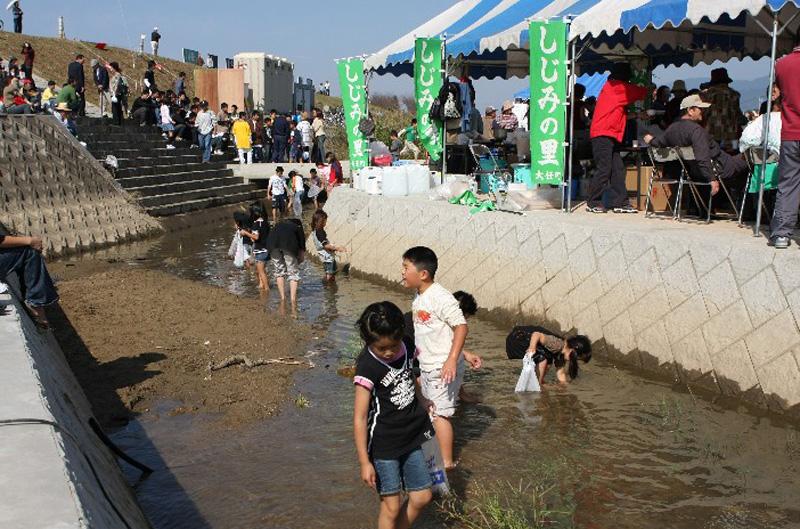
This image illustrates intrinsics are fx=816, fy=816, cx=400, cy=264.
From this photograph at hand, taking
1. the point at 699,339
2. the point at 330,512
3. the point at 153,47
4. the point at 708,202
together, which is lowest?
the point at 330,512

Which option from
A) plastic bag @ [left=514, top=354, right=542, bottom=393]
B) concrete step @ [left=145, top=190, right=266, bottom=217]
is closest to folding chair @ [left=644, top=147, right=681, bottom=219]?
plastic bag @ [left=514, top=354, right=542, bottom=393]

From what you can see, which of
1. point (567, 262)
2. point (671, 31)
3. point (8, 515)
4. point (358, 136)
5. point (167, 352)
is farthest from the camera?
point (358, 136)

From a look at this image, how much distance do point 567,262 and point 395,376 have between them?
585 centimetres

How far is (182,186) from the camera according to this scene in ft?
77.8

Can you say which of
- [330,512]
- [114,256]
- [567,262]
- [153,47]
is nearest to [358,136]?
[114,256]

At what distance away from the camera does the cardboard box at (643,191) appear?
445 inches

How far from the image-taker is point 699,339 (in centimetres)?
794

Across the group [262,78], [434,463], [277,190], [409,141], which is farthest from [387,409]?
[262,78]

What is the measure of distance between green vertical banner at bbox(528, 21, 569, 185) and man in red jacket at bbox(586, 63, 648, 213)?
53cm

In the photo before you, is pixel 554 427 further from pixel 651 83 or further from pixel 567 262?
pixel 651 83

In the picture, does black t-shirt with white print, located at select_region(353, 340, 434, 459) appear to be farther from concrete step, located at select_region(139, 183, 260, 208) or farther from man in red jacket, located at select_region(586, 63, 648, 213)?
concrete step, located at select_region(139, 183, 260, 208)

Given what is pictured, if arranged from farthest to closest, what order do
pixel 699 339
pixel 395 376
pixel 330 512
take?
pixel 699 339 < pixel 330 512 < pixel 395 376

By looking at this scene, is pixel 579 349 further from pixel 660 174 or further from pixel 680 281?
pixel 660 174

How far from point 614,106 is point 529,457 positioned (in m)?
6.41
